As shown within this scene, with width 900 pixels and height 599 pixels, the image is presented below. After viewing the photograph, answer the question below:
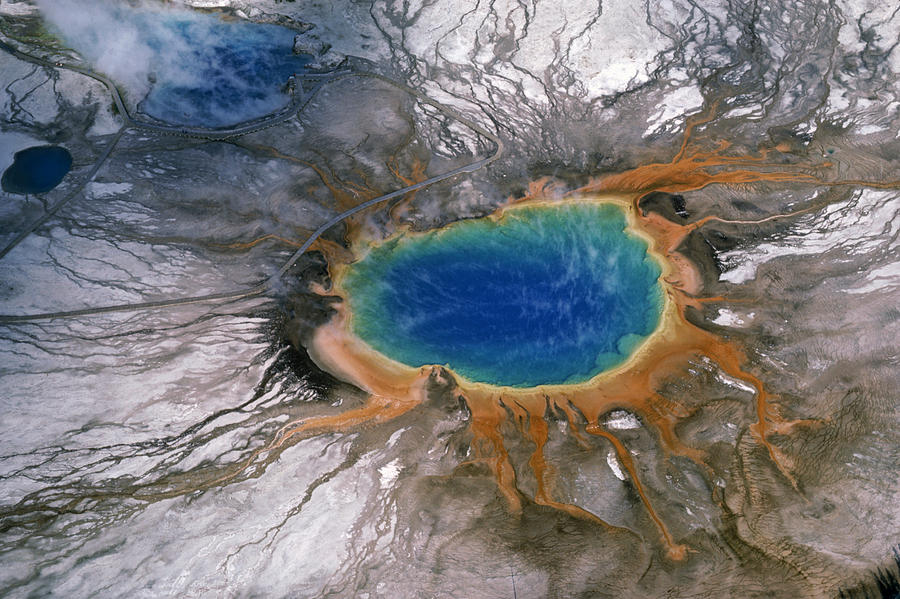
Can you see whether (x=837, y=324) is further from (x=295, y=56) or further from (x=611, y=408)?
(x=295, y=56)

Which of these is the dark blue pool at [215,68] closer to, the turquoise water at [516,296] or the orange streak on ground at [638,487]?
the turquoise water at [516,296]

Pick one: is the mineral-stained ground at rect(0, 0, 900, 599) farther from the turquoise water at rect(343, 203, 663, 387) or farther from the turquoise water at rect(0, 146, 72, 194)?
the turquoise water at rect(343, 203, 663, 387)

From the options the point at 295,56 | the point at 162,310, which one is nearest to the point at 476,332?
the point at 162,310

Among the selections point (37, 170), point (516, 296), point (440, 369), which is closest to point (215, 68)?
point (37, 170)

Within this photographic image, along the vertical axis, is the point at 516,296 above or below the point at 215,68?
below

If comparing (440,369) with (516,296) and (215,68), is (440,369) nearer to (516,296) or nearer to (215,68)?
(516,296)

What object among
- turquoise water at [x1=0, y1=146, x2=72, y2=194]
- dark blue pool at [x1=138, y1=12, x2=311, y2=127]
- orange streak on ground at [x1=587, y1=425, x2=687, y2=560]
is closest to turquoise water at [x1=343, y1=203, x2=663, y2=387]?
orange streak on ground at [x1=587, y1=425, x2=687, y2=560]

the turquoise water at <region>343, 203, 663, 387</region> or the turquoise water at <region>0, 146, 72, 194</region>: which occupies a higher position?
the turquoise water at <region>0, 146, 72, 194</region>
